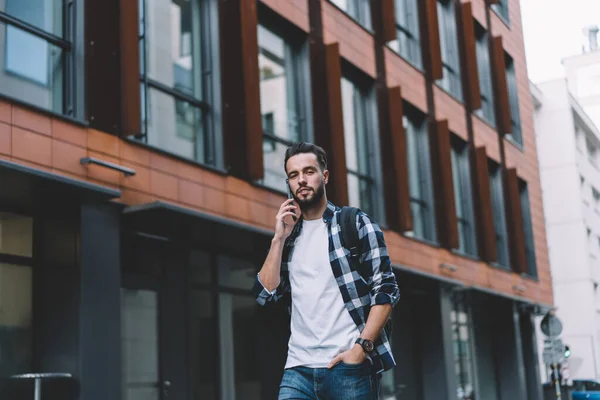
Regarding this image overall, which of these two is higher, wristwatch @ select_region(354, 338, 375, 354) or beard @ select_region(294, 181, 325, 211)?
beard @ select_region(294, 181, 325, 211)

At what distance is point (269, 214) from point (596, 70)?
7264 cm

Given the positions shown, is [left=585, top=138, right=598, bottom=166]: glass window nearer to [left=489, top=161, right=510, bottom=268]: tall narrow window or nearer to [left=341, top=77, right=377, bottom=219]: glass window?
[left=489, top=161, right=510, bottom=268]: tall narrow window

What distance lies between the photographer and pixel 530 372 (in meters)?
27.5

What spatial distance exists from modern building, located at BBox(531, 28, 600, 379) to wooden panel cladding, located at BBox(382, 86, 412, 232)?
29445 mm

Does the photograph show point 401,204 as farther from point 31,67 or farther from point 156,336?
point 31,67

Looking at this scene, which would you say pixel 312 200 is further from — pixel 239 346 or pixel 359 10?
pixel 359 10

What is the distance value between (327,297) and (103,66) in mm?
7767

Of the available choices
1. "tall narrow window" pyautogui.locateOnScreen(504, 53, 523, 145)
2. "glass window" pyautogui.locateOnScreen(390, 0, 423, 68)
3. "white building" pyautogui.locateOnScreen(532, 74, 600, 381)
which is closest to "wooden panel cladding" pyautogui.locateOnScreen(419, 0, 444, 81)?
"glass window" pyautogui.locateOnScreen(390, 0, 423, 68)

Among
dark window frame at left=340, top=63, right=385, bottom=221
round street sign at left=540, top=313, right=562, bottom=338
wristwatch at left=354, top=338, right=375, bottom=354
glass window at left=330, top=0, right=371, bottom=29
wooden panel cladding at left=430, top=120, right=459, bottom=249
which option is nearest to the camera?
wristwatch at left=354, top=338, right=375, bottom=354

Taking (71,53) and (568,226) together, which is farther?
(568,226)

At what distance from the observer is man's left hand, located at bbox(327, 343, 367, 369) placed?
371 centimetres

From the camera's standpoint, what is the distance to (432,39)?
71.6ft

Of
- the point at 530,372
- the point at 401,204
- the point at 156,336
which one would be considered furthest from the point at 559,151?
the point at 156,336

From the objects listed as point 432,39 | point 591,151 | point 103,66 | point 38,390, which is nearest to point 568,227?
point 591,151
